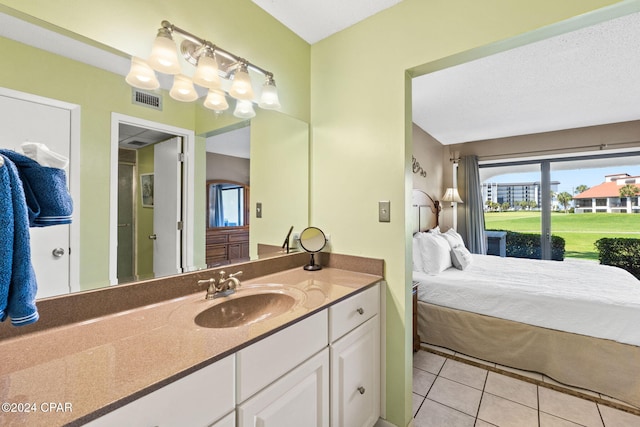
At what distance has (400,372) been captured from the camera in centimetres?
154

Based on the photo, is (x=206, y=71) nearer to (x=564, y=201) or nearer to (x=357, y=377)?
(x=357, y=377)

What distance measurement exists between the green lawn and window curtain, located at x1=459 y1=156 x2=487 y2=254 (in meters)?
0.66

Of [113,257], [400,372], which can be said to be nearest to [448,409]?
[400,372]

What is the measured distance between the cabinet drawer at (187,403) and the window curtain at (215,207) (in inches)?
33.8

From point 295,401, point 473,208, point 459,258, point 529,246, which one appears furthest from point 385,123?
point 529,246

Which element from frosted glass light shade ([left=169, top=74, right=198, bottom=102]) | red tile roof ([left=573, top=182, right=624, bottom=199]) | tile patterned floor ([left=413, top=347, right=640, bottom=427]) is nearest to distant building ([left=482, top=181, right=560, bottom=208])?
red tile roof ([left=573, top=182, right=624, bottom=199])

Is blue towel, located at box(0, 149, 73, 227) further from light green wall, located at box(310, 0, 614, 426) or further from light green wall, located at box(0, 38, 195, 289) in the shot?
light green wall, located at box(310, 0, 614, 426)

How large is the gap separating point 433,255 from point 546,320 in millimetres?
991

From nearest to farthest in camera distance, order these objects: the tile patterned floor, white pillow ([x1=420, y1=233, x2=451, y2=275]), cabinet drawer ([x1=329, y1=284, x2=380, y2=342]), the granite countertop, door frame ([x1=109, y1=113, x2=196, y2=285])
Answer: the granite countertop
door frame ([x1=109, y1=113, x2=196, y2=285])
cabinet drawer ([x1=329, y1=284, x2=380, y2=342])
the tile patterned floor
white pillow ([x1=420, y1=233, x2=451, y2=275])

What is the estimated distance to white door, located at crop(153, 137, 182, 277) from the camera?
1.23m

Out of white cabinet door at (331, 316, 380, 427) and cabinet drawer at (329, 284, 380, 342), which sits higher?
cabinet drawer at (329, 284, 380, 342)

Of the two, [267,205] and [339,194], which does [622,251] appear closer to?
[339,194]

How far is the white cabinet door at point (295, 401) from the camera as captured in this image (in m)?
0.85

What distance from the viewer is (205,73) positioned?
1243 millimetres
